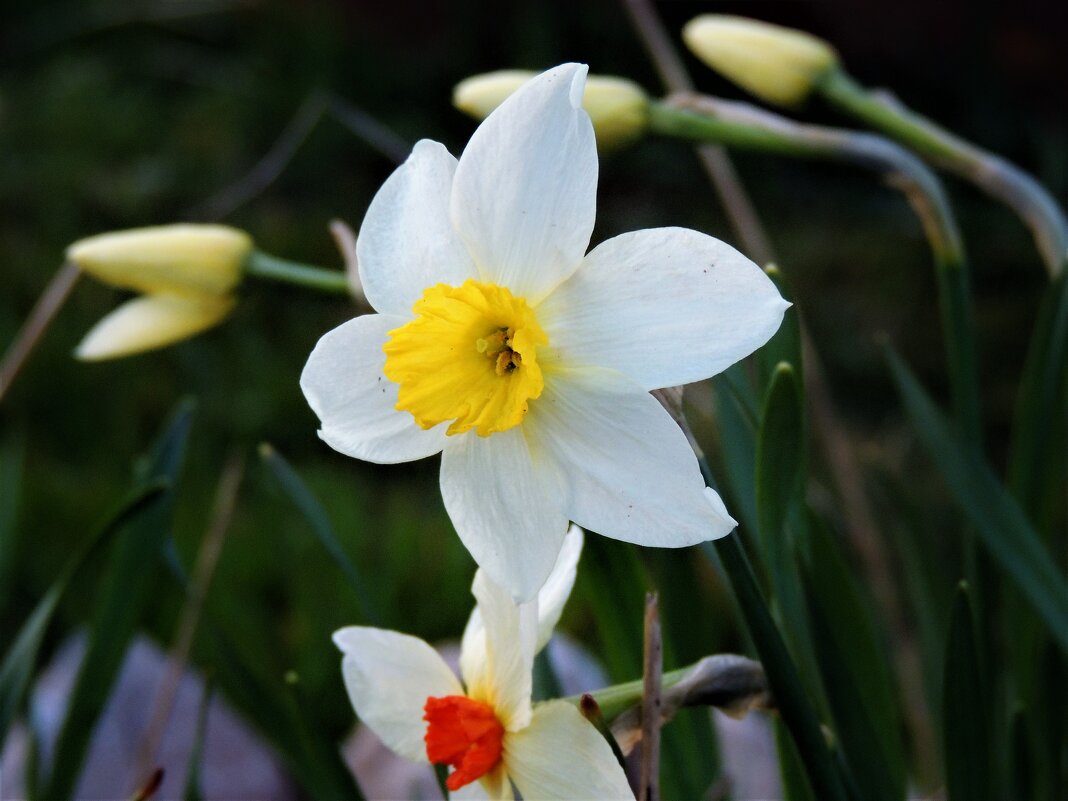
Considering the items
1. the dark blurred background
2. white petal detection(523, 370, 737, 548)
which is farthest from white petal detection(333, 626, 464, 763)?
the dark blurred background

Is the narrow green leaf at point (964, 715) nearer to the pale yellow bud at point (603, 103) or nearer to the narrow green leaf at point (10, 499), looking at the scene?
the pale yellow bud at point (603, 103)

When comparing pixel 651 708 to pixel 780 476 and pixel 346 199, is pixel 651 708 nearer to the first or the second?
pixel 780 476

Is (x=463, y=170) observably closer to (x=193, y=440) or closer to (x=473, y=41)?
(x=193, y=440)

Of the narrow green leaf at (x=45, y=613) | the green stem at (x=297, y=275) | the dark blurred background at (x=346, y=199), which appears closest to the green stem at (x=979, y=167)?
the green stem at (x=297, y=275)

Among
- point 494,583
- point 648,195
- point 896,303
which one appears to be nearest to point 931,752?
point 494,583

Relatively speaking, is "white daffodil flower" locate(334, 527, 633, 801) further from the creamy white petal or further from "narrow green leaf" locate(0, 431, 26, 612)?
"narrow green leaf" locate(0, 431, 26, 612)
